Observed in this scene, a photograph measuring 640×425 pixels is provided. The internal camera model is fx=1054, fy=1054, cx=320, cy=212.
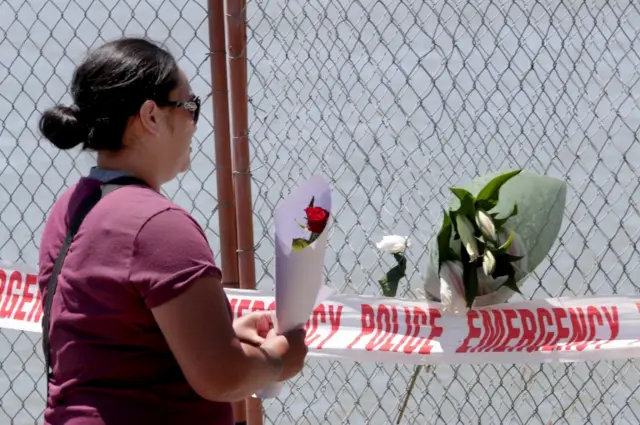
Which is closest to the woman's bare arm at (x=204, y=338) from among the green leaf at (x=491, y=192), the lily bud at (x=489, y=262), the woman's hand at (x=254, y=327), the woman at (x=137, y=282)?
the woman at (x=137, y=282)

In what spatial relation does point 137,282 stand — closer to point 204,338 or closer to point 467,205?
point 204,338

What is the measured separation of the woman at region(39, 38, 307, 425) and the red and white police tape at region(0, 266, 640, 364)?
3.79 ft

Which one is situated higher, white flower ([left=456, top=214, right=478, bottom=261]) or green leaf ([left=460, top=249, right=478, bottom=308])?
white flower ([left=456, top=214, right=478, bottom=261])

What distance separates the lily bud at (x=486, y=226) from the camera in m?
3.00

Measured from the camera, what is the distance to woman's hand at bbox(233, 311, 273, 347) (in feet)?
7.00

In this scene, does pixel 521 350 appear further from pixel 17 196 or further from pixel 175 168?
pixel 17 196

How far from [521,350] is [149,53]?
170 centimetres

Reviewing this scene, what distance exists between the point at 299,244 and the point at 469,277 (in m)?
1.09

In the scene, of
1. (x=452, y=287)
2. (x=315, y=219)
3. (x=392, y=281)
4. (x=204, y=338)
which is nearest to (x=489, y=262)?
(x=452, y=287)

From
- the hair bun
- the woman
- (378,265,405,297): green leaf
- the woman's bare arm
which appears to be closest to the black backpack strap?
the woman

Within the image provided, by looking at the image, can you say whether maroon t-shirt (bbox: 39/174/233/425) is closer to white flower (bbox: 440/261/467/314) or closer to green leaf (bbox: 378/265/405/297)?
white flower (bbox: 440/261/467/314)

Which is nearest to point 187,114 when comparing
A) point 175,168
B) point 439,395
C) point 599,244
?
point 175,168

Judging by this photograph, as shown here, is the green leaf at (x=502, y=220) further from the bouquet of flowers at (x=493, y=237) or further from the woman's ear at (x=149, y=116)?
the woman's ear at (x=149, y=116)

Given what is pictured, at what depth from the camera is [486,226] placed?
3006mm
